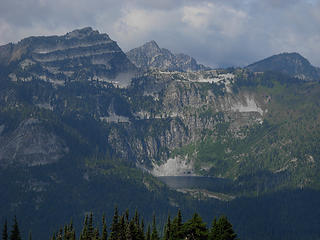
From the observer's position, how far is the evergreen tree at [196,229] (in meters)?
91.6

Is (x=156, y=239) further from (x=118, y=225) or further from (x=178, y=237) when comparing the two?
(x=178, y=237)

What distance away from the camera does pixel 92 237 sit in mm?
121688

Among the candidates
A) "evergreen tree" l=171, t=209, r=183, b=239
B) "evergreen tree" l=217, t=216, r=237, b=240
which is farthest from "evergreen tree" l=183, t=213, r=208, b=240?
"evergreen tree" l=217, t=216, r=237, b=240

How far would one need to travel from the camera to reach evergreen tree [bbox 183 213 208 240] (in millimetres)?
91562

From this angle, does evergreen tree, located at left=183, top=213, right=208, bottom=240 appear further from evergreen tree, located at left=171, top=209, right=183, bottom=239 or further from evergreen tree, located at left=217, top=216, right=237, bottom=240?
evergreen tree, located at left=217, top=216, right=237, bottom=240

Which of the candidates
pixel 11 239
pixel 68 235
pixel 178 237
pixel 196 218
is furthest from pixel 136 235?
pixel 68 235

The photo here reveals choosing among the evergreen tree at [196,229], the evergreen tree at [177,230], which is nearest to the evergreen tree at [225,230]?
the evergreen tree at [196,229]

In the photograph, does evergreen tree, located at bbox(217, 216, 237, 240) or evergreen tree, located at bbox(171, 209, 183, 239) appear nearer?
evergreen tree, located at bbox(217, 216, 237, 240)

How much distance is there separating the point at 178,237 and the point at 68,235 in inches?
2250

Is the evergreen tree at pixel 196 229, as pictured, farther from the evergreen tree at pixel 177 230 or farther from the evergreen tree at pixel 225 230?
the evergreen tree at pixel 225 230

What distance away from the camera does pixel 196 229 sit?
9225 centimetres

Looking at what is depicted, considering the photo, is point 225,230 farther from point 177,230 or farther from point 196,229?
point 177,230

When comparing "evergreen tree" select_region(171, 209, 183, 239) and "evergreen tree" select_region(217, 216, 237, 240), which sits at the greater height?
"evergreen tree" select_region(217, 216, 237, 240)

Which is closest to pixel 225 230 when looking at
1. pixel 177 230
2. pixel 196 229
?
pixel 196 229
